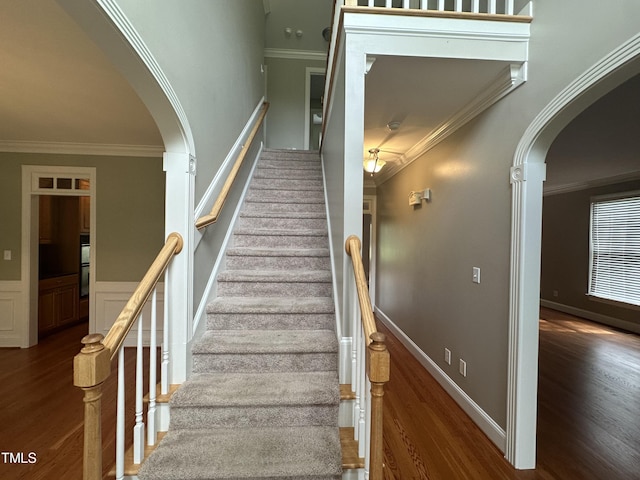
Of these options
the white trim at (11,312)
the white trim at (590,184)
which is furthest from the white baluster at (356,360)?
the white trim at (590,184)

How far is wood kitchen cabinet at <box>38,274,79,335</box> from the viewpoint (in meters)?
3.87

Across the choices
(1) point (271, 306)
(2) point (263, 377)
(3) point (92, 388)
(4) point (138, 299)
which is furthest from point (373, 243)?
(3) point (92, 388)

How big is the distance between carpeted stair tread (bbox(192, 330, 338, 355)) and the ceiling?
186cm

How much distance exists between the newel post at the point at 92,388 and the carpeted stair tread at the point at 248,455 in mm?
378

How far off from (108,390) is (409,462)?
2631 mm

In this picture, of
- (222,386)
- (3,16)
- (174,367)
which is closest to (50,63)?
(3,16)

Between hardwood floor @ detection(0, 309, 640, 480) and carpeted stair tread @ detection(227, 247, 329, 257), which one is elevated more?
carpeted stair tread @ detection(227, 247, 329, 257)

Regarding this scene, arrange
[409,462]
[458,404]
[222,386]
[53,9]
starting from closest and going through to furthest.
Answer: [53,9]
[222,386]
[409,462]
[458,404]

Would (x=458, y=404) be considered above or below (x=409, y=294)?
below

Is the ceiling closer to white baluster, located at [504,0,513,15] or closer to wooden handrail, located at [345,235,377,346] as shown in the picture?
white baluster, located at [504,0,513,15]

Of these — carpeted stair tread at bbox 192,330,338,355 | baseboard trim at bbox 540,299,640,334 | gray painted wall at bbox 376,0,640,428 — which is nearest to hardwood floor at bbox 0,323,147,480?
carpeted stair tread at bbox 192,330,338,355

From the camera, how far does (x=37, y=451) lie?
1.85m

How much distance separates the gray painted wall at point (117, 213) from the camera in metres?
3.51

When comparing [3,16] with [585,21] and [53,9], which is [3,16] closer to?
[53,9]
